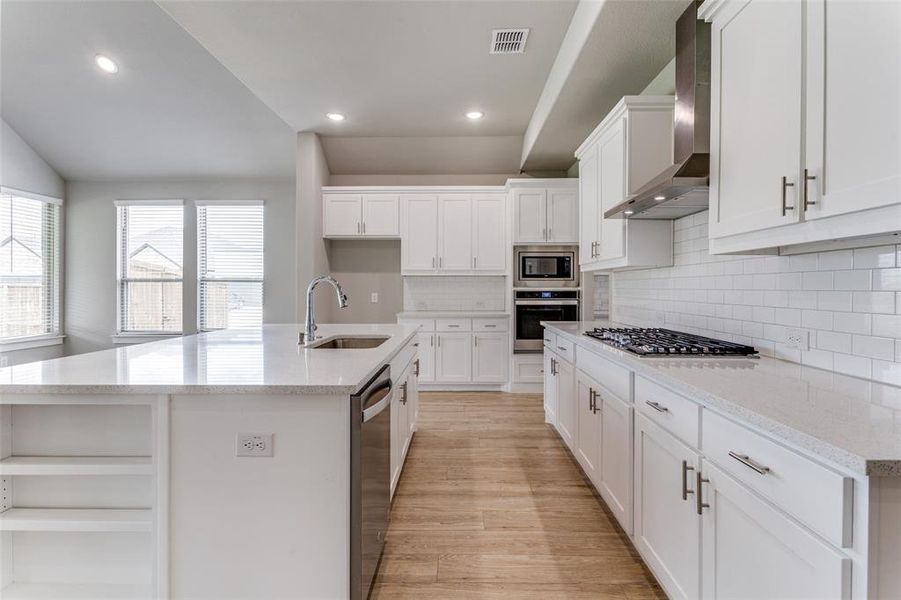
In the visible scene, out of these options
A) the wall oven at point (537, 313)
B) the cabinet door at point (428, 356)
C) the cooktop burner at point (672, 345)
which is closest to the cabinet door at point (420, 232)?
the cabinet door at point (428, 356)

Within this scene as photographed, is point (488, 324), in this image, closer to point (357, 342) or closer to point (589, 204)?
point (589, 204)

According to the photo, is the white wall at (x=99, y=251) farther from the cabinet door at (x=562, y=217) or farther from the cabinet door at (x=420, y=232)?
the cabinet door at (x=562, y=217)

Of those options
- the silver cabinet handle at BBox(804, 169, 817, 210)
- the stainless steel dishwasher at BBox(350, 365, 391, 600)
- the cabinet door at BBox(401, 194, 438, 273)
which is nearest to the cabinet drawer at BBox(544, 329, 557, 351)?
the stainless steel dishwasher at BBox(350, 365, 391, 600)

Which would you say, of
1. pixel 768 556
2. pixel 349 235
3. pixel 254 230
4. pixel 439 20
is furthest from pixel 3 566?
pixel 254 230

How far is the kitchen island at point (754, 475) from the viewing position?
0.78 metres

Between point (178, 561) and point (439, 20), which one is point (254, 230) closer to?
point (439, 20)

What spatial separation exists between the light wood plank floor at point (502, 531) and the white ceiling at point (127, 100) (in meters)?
4.24

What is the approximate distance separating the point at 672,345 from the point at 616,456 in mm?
610

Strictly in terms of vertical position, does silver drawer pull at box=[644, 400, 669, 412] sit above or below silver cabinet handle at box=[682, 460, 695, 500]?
above

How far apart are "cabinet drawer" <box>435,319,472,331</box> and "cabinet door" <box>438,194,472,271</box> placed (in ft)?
2.19

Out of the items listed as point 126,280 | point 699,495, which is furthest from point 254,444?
point 126,280

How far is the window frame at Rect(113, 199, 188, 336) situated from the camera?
19.2ft

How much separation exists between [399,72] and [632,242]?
2447 mm

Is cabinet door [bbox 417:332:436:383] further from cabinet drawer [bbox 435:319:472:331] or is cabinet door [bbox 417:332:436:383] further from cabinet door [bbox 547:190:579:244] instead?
cabinet door [bbox 547:190:579:244]
